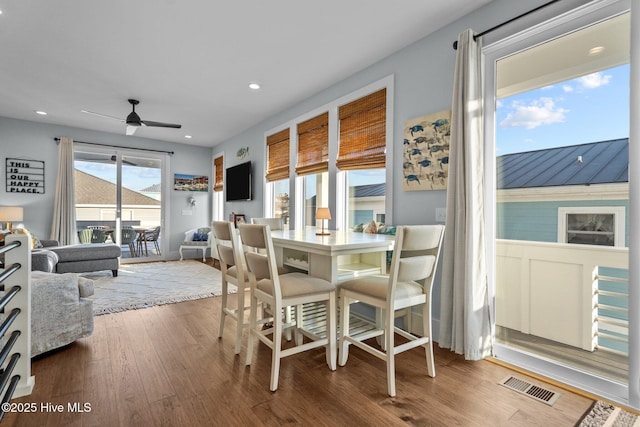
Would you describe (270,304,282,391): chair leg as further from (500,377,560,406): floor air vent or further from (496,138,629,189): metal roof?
(496,138,629,189): metal roof

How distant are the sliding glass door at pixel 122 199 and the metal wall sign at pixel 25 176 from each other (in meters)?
0.57

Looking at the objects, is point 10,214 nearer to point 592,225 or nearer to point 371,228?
point 371,228

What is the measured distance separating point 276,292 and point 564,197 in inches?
75.7

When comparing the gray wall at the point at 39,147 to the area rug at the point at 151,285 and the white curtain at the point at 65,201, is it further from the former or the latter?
the area rug at the point at 151,285

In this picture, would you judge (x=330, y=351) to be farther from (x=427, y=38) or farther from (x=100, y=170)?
(x=100, y=170)

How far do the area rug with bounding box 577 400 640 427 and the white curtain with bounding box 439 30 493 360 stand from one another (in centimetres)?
66

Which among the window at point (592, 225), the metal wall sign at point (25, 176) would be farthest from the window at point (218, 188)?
the window at point (592, 225)

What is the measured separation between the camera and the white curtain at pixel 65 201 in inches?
219

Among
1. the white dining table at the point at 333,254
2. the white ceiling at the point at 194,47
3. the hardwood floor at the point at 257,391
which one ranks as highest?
the white ceiling at the point at 194,47

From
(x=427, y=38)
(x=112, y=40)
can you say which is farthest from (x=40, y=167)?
(x=427, y=38)

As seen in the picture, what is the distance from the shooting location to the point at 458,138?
7.59 feet

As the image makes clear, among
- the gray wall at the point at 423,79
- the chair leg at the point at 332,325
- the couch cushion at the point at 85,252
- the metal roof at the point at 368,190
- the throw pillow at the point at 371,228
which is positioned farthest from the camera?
the couch cushion at the point at 85,252

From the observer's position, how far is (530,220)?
222 cm

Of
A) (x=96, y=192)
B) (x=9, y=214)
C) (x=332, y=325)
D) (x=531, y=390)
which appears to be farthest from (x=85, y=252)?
(x=531, y=390)
